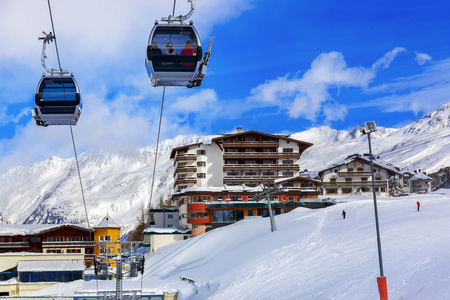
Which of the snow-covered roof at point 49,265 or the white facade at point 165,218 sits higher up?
the white facade at point 165,218

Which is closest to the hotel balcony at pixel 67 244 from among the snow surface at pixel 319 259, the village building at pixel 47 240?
the village building at pixel 47 240

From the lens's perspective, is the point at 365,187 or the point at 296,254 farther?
the point at 365,187

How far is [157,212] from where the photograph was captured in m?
93.0

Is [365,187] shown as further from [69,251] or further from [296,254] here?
[296,254]

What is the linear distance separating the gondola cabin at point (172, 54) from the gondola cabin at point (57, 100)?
4.89m

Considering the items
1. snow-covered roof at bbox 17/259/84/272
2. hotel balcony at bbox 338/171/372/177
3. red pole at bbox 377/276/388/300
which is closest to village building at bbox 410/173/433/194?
hotel balcony at bbox 338/171/372/177

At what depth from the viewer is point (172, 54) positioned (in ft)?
58.2

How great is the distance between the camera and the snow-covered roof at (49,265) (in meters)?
67.0

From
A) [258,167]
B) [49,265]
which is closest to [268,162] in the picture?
[258,167]

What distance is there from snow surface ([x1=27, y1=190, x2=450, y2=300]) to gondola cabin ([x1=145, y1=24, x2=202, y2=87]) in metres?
15.0

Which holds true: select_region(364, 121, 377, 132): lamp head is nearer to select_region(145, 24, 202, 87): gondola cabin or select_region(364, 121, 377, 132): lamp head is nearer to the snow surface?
the snow surface

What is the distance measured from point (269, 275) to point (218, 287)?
499cm

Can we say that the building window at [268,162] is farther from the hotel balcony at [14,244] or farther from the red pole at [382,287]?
the red pole at [382,287]

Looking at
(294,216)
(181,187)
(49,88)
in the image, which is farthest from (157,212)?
(49,88)
